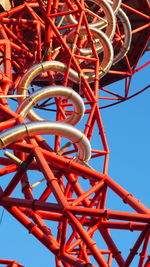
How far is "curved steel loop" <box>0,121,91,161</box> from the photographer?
15367 mm

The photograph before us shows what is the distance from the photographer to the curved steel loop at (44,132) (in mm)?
15367

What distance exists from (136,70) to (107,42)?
30.3 feet

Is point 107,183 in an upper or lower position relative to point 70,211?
upper

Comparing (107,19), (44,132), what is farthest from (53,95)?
(107,19)

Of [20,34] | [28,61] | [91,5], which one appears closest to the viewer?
[28,61]

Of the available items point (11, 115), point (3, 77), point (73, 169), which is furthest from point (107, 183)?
point (3, 77)

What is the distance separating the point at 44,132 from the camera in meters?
16.2

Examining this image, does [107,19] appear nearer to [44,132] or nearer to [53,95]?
[53,95]

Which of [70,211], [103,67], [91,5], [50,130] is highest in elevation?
[91,5]

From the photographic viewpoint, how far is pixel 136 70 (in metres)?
32.8

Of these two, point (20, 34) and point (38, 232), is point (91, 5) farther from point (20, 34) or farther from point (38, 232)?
point (38, 232)

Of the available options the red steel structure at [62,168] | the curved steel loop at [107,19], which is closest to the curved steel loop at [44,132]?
the red steel structure at [62,168]

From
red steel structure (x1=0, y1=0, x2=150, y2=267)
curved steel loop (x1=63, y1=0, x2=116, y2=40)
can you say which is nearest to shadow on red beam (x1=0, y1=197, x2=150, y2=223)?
red steel structure (x1=0, y1=0, x2=150, y2=267)

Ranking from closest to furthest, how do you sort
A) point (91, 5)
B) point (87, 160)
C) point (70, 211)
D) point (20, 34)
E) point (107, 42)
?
point (70, 211)
point (87, 160)
point (107, 42)
point (20, 34)
point (91, 5)
